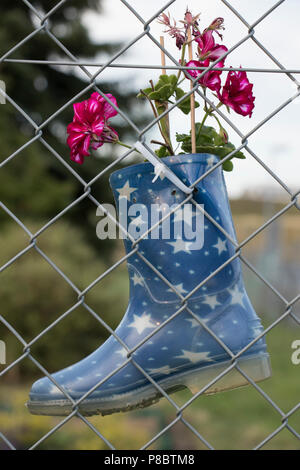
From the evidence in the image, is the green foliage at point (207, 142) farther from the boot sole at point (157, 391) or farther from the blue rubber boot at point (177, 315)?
the boot sole at point (157, 391)

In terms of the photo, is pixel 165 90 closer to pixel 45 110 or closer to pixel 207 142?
pixel 207 142

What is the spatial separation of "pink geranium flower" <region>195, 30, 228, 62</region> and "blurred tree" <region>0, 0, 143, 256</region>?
652 centimetres

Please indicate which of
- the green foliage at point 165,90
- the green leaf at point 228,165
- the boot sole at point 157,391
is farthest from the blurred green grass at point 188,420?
the green foliage at point 165,90

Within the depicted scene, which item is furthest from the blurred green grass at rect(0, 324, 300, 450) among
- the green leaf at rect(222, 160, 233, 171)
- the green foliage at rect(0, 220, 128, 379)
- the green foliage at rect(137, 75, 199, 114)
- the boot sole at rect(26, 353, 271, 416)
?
the green foliage at rect(137, 75, 199, 114)

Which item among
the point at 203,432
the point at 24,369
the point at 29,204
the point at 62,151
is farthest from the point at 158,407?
the point at 62,151

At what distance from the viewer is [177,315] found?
966mm

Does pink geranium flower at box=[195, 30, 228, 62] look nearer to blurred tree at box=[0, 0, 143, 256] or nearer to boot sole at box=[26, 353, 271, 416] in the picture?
boot sole at box=[26, 353, 271, 416]

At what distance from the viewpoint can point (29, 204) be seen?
7516 millimetres

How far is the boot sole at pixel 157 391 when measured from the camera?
958 millimetres

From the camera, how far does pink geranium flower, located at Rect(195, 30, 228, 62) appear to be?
896 millimetres

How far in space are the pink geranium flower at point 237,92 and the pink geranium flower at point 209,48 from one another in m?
0.04

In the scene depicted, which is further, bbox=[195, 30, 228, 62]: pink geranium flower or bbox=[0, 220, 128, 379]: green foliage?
bbox=[0, 220, 128, 379]: green foliage
